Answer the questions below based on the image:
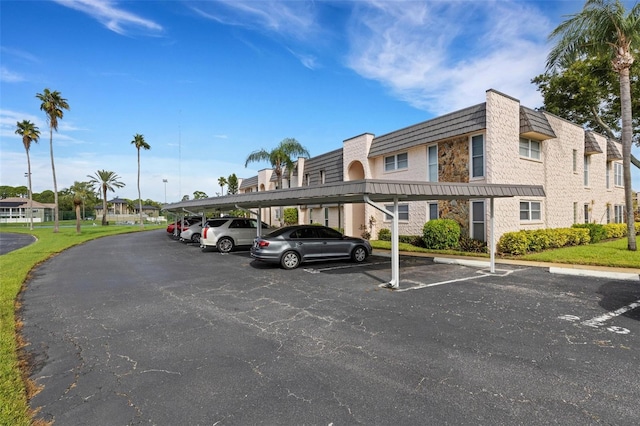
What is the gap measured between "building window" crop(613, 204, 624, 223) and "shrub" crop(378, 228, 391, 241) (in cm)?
1708

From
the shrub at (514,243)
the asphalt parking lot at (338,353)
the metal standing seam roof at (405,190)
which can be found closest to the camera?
the asphalt parking lot at (338,353)

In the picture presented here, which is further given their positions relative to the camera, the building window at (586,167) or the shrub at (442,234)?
the building window at (586,167)

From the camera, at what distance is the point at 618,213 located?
2358cm

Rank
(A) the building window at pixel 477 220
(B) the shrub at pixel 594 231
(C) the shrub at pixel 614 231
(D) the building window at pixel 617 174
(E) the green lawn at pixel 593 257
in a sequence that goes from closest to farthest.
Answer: (E) the green lawn at pixel 593 257
(A) the building window at pixel 477 220
(B) the shrub at pixel 594 231
(C) the shrub at pixel 614 231
(D) the building window at pixel 617 174

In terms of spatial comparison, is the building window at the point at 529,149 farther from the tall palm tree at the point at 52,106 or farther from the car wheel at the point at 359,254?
the tall palm tree at the point at 52,106

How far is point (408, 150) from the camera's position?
61.0 ft

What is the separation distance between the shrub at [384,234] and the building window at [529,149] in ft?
26.2

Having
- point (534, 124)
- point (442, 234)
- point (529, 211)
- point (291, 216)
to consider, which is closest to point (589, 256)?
point (529, 211)

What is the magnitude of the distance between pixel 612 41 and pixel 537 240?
8579 mm

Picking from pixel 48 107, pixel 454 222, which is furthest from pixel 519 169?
pixel 48 107

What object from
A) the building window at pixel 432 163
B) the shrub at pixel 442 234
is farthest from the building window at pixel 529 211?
the building window at pixel 432 163

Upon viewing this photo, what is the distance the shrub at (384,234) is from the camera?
19705 millimetres

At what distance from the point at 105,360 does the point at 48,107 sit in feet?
123

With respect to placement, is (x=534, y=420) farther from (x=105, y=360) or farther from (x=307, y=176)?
(x=307, y=176)
